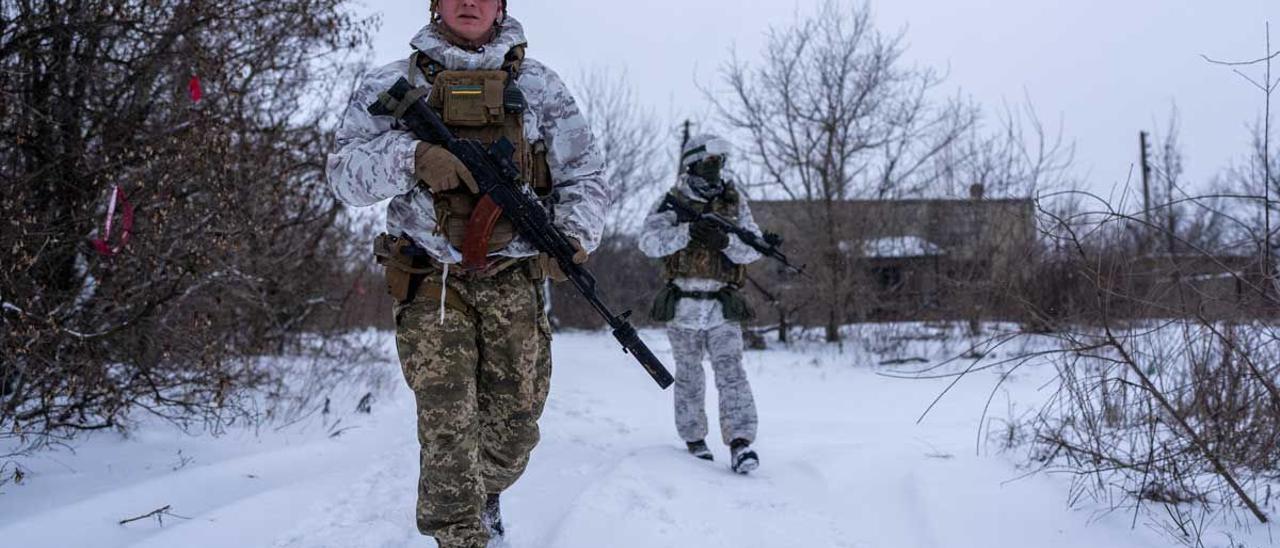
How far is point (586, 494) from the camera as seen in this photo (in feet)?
11.7

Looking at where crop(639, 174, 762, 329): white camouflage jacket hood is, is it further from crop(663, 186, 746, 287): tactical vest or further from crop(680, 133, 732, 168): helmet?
crop(680, 133, 732, 168): helmet

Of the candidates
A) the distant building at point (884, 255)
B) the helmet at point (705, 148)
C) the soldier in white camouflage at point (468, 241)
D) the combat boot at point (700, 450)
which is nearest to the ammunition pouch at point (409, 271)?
the soldier in white camouflage at point (468, 241)

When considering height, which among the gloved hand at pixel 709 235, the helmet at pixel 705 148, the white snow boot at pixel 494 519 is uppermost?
the helmet at pixel 705 148

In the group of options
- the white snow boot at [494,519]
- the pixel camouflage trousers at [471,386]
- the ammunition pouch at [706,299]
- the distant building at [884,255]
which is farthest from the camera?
the distant building at [884,255]

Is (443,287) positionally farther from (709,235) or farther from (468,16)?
(709,235)

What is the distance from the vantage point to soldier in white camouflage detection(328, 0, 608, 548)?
8.44ft

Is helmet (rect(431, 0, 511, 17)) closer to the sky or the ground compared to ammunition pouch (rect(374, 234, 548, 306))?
closer to the sky

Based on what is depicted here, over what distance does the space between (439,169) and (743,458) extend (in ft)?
8.35

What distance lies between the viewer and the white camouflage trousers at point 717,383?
14.9 ft

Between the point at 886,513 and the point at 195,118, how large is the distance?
426cm

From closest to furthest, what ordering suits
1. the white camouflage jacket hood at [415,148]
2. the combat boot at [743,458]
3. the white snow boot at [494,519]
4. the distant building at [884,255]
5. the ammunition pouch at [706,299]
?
the white camouflage jacket hood at [415,148] → the white snow boot at [494,519] → the combat boot at [743,458] → the ammunition pouch at [706,299] → the distant building at [884,255]

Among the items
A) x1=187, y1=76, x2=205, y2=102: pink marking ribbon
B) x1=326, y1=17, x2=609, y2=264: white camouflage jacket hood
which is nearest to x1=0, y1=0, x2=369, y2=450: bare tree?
x1=187, y1=76, x2=205, y2=102: pink marking ribbon

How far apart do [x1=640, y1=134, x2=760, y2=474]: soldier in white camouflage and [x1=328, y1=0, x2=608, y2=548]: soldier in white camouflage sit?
181cm

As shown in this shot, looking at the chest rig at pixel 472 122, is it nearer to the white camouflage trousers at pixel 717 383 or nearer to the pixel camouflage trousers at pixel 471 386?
the pixel camouflage trousers at pixel 471 386
